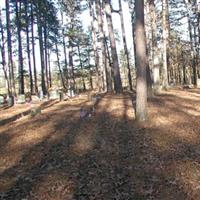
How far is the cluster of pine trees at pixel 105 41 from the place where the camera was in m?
20.4

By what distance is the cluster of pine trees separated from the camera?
2042 cm

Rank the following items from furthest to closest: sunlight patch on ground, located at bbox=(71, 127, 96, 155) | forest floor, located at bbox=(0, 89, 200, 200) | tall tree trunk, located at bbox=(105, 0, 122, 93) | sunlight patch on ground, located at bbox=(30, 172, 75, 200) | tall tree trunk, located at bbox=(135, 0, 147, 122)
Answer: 1. tall tree trunk, located at bbox=(105, 0, 122, 93)
2. tall tree trunk, located at bbox=(135, 0, 147, 122)
3. sunlight patch on ground, located at bbox=(71, 127, 96, 155)
4. forest floor, located at bbox=(0, 89, 200, 200)
5. sunlight patch on ground, located at bbox=(30, 172, 75, 200)

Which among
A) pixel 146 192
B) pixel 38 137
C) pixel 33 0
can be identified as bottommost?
pixel 146 192

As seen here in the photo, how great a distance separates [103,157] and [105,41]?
2711cm

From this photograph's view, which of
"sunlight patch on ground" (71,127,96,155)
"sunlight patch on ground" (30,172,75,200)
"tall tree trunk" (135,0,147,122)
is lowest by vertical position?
"sunlight patch on ground" (30,172,75,200)

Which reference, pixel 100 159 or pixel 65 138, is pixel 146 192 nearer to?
pixel 100 159

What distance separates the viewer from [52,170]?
9688 millimetres

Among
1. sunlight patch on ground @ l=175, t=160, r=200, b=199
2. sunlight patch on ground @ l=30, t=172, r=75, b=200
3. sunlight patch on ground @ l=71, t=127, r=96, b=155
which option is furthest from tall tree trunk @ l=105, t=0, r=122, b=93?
sunlight patch on ground @ l=30, t=172, r=75, b=200

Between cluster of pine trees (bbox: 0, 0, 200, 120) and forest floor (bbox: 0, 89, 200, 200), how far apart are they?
1.77 m

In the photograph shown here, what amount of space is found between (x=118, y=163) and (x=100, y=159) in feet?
1.91

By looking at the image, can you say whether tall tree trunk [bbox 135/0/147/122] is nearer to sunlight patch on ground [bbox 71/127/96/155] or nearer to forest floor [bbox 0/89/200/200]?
forest floor [bbox 0/89/200/200]

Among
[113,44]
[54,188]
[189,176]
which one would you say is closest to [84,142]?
[54,188]

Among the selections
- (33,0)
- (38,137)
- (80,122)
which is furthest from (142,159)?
(33,0)

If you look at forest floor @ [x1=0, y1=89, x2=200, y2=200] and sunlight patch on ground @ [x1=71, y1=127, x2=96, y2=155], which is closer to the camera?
forest floor @ [x1=0, y1=89, x2=200, y2=200]
